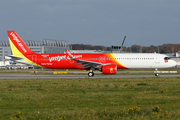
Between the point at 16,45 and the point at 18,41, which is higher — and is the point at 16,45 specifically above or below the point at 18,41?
below

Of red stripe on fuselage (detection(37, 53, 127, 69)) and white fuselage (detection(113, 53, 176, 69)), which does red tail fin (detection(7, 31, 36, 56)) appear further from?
white fuselage (detection(113, 53, 176, 69))

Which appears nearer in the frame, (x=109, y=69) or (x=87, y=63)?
(x=109, y=69)

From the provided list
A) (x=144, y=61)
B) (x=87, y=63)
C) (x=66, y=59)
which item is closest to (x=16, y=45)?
(x=66, y=59)

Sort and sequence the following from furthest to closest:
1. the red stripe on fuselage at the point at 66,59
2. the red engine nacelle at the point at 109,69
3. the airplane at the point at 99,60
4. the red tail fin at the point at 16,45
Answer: the red tail fin at the point at 16,45, the red stripe on fuselage at the point at 66,59, the airplane at the point at 99,60, the red engine nacelle at the point at 109,69

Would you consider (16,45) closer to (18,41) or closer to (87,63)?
(18,41)

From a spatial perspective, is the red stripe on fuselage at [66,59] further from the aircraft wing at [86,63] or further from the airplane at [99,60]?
the aircraft wing at [86,63]

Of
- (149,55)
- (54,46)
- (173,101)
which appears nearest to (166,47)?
(54,46)

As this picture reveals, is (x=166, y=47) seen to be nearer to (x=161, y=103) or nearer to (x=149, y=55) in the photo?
(x=149, y=55)

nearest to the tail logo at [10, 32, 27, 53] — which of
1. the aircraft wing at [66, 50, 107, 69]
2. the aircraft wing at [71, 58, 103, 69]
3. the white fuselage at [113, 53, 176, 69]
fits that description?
the aircraft wing at [66, 50, 107, 69]

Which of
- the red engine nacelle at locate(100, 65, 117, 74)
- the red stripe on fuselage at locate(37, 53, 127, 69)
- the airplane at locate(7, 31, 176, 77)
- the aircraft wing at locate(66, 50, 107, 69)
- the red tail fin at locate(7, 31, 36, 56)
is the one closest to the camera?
the red engine nacelle at locate(100, 65, 117, 74)

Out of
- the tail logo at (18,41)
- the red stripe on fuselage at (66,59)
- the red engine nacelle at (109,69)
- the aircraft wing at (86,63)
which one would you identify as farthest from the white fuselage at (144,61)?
the tail logo at (18,41)

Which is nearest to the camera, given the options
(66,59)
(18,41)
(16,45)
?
(66,59)

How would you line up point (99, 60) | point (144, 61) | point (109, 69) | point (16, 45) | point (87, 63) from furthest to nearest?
point (16, 45)
point (99, 60)
point (144, 61)
point (87, 63)
point (109, 69)

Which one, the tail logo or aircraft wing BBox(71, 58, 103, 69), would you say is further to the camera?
the tail logo
